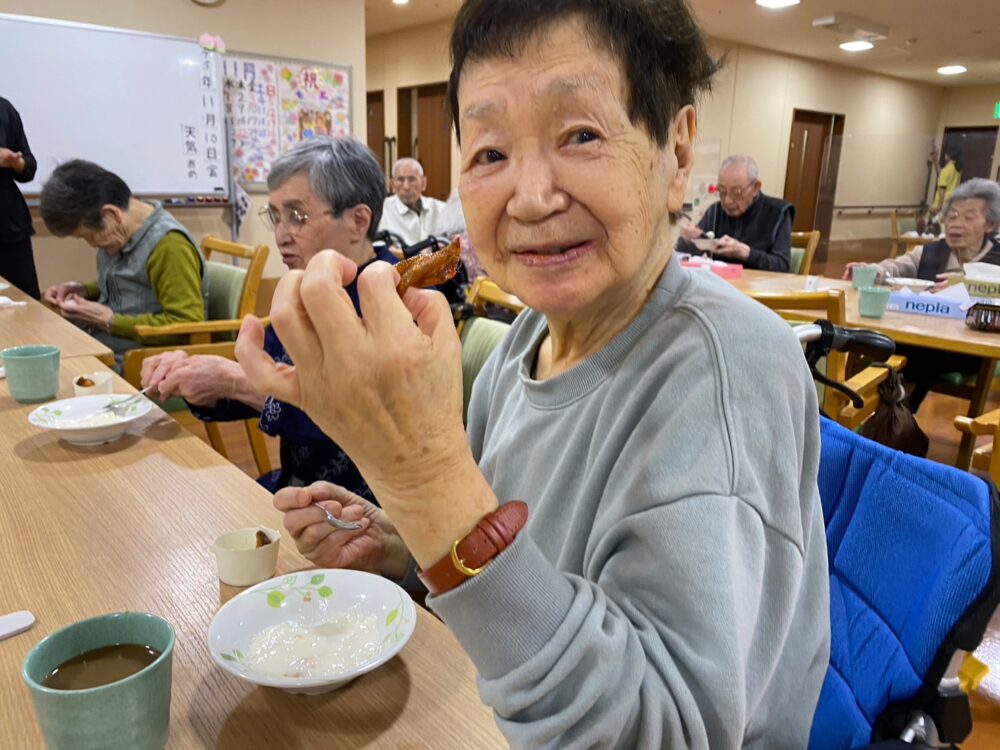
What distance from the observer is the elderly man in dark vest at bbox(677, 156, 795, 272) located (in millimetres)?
4535

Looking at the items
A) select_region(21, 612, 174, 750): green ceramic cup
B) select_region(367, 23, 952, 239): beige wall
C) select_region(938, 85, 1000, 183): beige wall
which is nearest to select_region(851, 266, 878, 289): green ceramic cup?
select_region(21, 612, 174, 750): green ceramic cup

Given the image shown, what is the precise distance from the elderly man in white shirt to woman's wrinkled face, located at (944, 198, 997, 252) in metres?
3.29

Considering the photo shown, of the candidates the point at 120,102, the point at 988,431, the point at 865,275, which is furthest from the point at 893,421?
the point at 120,102

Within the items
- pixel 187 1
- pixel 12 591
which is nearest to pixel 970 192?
pixel 12 591

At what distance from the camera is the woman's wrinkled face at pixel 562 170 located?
662 millimetres

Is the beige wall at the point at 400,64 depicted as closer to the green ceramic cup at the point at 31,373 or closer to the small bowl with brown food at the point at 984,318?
the small bowl with brown food at the point at 984,318

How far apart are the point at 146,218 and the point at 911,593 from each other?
9.53 ft

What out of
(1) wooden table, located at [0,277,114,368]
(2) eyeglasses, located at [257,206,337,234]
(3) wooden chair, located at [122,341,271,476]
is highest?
(2) eyeglasses, located at [257,206,337,234]

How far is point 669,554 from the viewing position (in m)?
0.53

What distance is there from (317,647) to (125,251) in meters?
2.54

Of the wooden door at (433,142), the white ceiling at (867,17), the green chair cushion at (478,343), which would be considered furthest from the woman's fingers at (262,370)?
the wooden door at (433,142)

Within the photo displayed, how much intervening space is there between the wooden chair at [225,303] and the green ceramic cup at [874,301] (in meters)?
2.43

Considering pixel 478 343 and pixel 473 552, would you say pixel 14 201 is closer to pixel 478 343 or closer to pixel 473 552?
pixel 478 343

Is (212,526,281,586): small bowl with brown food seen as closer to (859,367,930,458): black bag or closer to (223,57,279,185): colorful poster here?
(859,367,930,458): black bag
